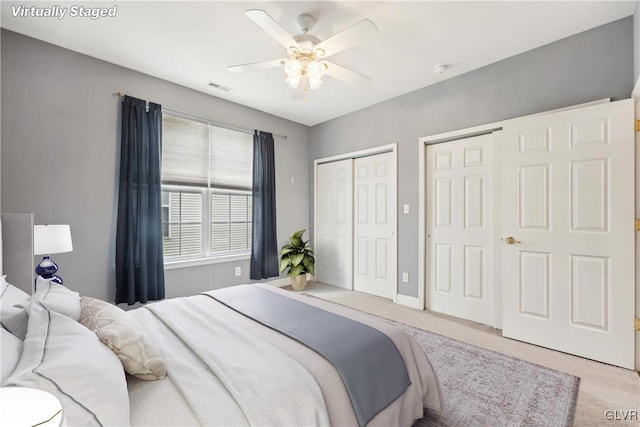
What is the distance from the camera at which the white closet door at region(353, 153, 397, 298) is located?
377 centimetres

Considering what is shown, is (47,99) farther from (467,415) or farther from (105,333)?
(467,415)

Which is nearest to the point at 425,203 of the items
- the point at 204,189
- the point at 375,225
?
the point at 375,225

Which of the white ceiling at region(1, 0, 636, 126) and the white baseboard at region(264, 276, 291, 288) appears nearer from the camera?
the white ceiling at region(1, 0, 636, 126)

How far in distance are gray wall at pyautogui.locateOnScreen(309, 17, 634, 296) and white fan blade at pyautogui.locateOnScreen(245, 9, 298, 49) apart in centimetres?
201

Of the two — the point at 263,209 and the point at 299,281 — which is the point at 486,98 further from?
the point at 299,281

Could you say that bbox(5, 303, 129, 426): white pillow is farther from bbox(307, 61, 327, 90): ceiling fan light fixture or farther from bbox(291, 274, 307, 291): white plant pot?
bbox(291, 274, 307, 291): white plant pot

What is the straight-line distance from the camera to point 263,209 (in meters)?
4.07

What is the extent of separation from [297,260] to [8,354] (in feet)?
11.3

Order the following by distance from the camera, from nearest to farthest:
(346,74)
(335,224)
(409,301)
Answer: (346,74)
(409,301)
(335,224)

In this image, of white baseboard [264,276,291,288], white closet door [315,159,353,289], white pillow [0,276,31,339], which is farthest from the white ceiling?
white baseboard [264,276,291,288]

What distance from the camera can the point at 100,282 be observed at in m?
2.79


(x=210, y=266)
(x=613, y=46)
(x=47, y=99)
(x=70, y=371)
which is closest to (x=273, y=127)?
(x=210, y=266)

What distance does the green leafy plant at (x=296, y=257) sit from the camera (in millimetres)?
4203

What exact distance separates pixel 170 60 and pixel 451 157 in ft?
10.3
